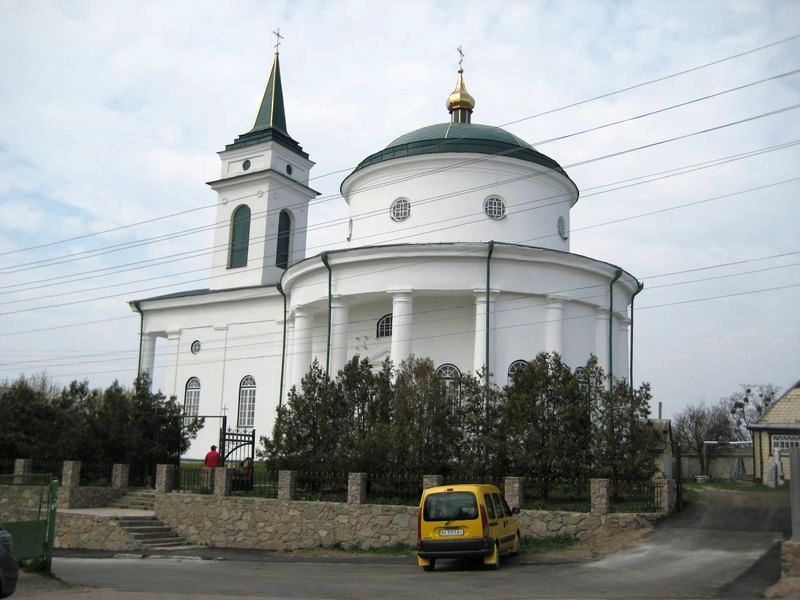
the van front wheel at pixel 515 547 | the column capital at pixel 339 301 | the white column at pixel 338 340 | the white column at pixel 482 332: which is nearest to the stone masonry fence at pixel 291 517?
the van front wheel at pixel 515 547

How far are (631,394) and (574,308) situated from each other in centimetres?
876

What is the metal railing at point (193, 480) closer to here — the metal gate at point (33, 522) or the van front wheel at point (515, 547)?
the metal gate at point (33, 522)

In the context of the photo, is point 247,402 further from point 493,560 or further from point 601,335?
point 493,560

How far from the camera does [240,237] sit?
41000 mm

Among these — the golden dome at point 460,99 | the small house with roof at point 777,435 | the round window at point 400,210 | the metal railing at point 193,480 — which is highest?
the golden dome at point 460,99

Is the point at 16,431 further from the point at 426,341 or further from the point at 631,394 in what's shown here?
the point at 631,394

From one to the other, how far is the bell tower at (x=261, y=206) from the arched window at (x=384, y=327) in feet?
36.5

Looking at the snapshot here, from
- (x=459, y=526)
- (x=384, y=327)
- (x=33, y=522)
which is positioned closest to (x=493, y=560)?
(x=459, y=526)

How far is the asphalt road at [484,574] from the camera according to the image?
1202cm

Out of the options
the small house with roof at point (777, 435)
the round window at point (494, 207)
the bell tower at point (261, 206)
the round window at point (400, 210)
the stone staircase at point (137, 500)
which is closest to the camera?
the stone staircase at point (137, 500)

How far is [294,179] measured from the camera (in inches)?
1663

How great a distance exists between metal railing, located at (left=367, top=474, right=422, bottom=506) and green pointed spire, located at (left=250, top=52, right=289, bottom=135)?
85.5ft

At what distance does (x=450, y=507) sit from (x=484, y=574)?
1314 millimetres

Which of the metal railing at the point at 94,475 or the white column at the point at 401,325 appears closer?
the metal railing at the point at 94,475
